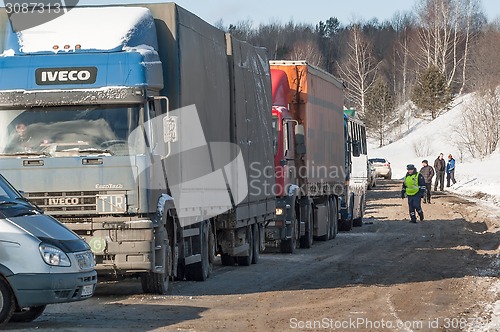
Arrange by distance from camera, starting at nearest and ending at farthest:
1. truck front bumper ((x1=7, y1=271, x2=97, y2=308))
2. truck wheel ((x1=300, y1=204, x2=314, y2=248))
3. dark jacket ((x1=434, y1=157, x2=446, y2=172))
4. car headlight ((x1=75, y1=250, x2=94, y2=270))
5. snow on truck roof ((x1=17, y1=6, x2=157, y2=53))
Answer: truck front bumper ((x1=7, y1=271, x2=97, y2=308)) < car headlight ((x1=75, y1=250, x2=94, y2=270)) < snow on truck roof ((x1=17, y1=6, x2=157, y2=53)) < truck wheel ((x1=300, y1=204, x2=314, y2=248)) < dark jacket ((x1=434, y1=157, x2=446, y2=172))

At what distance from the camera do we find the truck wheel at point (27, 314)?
1207 centimetres

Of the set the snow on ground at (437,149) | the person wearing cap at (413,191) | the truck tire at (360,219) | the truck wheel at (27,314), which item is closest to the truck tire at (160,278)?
the truck wheel at (27,314)

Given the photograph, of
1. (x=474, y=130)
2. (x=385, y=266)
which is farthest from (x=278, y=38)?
(x=385, y=266)

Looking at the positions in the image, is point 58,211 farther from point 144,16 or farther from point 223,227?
point 223,227

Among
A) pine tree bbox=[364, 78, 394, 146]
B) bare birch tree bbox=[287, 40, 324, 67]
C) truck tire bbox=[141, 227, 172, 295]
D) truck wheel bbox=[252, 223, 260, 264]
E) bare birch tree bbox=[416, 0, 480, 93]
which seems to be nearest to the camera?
truck tire bbox=[141, 227, 172, 295]

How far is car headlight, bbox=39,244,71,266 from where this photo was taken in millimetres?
11523

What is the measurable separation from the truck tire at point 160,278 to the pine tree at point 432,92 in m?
90.8

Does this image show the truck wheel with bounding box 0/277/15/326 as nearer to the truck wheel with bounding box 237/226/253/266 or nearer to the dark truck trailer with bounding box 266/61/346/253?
the truck wheel with bounding box 237/226/253/266

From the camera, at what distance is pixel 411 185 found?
35.0 metres

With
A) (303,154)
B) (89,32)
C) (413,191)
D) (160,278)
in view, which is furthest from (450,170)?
(89,32)

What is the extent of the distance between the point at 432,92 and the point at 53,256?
A: 96887 millimetres

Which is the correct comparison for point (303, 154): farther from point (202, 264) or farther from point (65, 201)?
point (65, 201)

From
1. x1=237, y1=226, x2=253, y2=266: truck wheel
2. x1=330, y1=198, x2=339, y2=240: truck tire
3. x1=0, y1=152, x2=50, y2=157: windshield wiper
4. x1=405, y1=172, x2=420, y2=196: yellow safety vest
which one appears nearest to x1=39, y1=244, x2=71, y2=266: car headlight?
x1=0, y1=152, x2=50, y2=157: windshield wiper

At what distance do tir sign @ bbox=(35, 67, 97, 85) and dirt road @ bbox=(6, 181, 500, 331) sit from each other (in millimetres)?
2764
